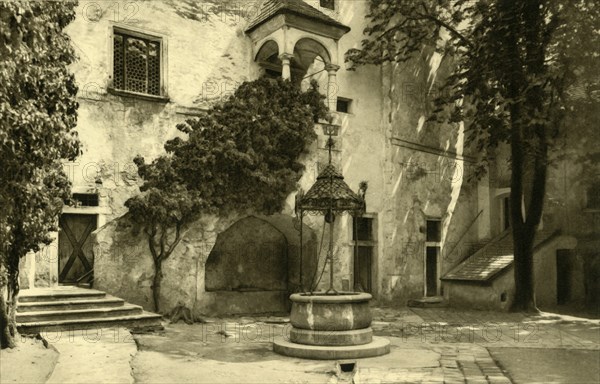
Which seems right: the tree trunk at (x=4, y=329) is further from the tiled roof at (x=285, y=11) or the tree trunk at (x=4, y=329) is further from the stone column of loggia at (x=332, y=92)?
the stone column of loggia at (x=332, y=92)

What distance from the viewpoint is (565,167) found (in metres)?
19.6

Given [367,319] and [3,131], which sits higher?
[3,131]

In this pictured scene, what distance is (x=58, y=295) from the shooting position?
11.1 m

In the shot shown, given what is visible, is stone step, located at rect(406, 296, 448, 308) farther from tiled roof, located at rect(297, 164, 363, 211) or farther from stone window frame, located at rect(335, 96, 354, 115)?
tiled roof, located at rect(297, 164, 363, 211)

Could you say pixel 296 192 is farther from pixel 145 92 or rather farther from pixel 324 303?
pixel 324 303

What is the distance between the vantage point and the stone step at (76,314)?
1027 cm

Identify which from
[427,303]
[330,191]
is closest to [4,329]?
[330,191]

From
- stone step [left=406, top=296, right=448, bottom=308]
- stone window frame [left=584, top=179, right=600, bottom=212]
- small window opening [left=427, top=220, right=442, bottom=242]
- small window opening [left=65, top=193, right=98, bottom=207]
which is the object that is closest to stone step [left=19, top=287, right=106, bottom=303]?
small window opening [left=65, top=193, right=98, bottom=207]

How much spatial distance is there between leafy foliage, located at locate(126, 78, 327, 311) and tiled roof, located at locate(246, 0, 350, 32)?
1.66 metres

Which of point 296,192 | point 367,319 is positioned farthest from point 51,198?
point 296,192

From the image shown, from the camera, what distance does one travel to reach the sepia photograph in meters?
8.56

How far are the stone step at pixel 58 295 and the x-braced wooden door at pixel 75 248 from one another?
45.6 inches

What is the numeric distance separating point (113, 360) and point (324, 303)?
3.28 metres

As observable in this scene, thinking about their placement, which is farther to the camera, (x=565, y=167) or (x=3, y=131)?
(x=565, y=167)
